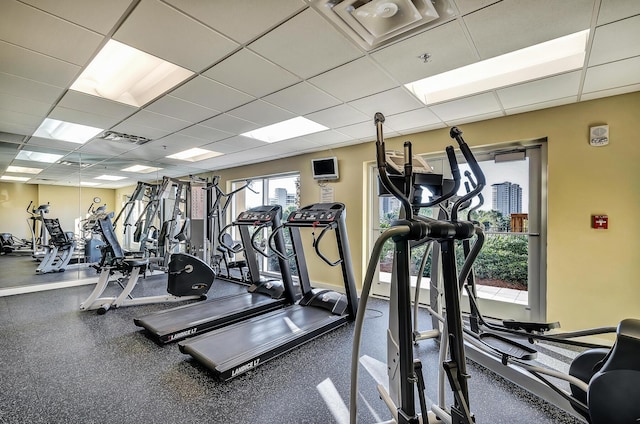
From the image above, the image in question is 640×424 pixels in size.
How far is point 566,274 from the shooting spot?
3.14 meters

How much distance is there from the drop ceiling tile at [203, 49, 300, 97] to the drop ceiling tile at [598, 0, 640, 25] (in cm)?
213

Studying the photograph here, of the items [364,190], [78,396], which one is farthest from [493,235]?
[78,396]

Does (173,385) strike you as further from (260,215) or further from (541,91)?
(541,91)

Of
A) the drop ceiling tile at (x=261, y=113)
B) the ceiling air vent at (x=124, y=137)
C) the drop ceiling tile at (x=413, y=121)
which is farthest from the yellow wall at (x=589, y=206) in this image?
the ceiling air vent at (x=124, y=137)

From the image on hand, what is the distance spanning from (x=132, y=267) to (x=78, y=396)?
2.30 m

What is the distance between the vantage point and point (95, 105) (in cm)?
328

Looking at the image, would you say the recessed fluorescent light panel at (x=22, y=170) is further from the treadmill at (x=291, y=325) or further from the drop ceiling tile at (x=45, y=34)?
the treadmill at (x=291, y=325)

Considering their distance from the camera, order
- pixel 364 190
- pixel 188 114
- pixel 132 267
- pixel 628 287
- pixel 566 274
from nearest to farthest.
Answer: pixel 628 287, pixel 566 274, pixel 188 114, pixel 132 267, pixel 364 190

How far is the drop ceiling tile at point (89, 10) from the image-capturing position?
5.73 feet

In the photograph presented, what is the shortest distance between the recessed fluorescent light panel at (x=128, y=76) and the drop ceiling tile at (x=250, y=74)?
0.33 meters

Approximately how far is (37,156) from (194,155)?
272 centimetres

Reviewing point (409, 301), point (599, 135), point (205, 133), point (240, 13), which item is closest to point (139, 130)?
point (205, 133)

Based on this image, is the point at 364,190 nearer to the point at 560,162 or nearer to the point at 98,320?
the point at 560,162

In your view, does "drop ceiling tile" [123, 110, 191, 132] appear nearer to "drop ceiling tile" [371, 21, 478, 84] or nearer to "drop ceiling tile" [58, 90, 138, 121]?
"drop ceiling tile" [58, 90, 138, 121]
